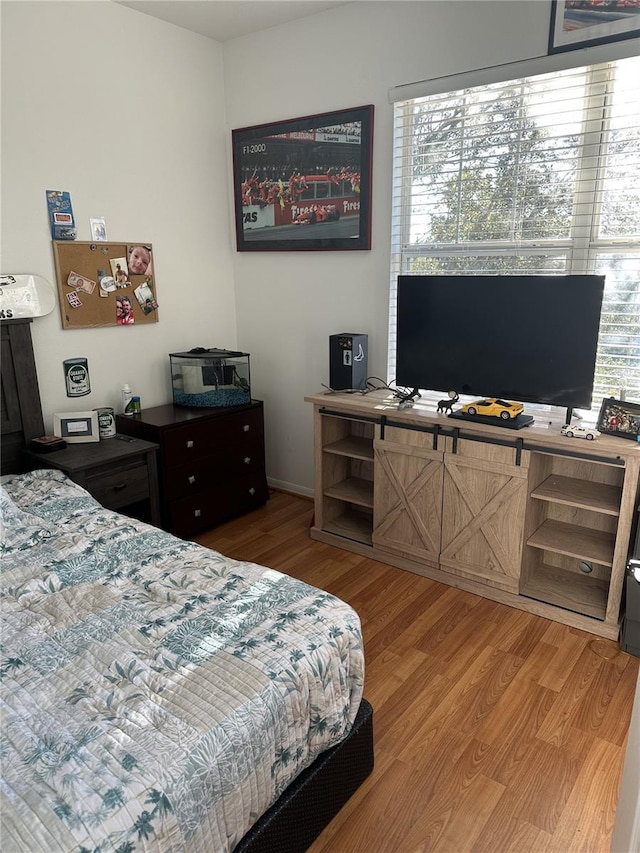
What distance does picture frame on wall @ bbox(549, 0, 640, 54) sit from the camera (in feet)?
7.70

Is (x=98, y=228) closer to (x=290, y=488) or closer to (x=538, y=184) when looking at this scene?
(x=290, y=488)

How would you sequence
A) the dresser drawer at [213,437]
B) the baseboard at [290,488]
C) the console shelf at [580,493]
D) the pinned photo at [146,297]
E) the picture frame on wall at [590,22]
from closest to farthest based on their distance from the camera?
1. the picture frame on wall at [590,22]
2. the console shelf at [580,493]
3. the dresser drawer at [213,437]
4. the pinned photo at [146,297]
5. the baseboard at [290,488]

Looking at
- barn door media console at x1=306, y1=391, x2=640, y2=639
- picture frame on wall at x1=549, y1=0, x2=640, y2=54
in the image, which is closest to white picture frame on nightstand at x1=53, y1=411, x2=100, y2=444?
barn door media console at x1=306, y1=391, x2=640, y2=639

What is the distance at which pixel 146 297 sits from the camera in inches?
137

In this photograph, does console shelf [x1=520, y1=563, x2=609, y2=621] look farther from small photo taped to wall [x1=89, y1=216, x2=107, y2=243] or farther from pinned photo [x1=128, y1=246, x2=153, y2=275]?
small photo taped to wall [x1=89, y1=216, x2=107, y2=243]

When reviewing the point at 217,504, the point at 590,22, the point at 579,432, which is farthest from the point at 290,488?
the point at 590,22

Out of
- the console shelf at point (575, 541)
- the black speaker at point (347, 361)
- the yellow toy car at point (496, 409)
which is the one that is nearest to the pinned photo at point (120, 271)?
the black speaker at point (347, 361)

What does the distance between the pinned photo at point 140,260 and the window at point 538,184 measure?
1475 millimetres

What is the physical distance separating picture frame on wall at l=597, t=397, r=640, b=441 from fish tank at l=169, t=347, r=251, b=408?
79.9 inches

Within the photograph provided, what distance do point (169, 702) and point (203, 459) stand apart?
2.10m

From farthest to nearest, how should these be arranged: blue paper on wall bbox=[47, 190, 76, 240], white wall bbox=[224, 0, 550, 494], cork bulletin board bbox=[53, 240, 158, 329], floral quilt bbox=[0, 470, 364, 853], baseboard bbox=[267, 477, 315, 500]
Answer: baseboard bbox=[267, 477, 315, 500] < cork bulletin board bbox=[53, 240, 158, 329] < blue paper on wall bbox=[47, 190, 76, 240] < white wall bbox=[224, 0, 550, 494] < floral quilt bbox=[0, 470, 364, 853]

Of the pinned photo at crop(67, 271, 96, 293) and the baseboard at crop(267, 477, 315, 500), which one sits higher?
the pinned photo at crop(67, 271, 96, 293)

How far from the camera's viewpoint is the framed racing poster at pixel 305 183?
3.22 m

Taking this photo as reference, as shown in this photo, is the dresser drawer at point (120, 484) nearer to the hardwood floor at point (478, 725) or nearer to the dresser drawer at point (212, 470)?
the dresser drawer at point (212, 470)
